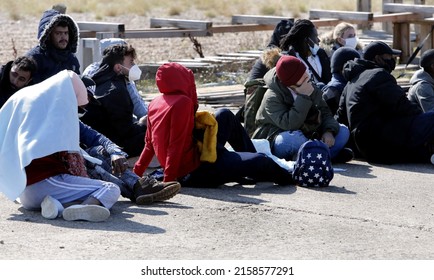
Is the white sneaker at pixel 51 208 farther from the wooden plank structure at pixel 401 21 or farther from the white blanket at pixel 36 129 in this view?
the wooden plank structure at pixel 401 21

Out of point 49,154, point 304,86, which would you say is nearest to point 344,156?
point 304,86

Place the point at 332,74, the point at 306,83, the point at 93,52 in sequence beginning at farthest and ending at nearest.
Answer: the point at 93,52, the point at 332,74, the point at 306,83

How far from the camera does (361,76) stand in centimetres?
1037

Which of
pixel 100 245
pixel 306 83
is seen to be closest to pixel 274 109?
pixel 306 83

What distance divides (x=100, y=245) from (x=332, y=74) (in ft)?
16.6

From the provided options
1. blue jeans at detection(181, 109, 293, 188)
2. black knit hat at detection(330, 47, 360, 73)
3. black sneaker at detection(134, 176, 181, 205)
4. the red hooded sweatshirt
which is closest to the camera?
black sneaker at detection(134, 176, 181, 205)

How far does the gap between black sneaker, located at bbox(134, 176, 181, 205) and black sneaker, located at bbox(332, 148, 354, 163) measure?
101 inches

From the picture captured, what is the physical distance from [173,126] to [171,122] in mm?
38

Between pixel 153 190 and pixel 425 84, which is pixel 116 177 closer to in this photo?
pixel 153 190

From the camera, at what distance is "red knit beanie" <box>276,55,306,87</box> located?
9.70 metres

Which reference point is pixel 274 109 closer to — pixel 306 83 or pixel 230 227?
pixel 306 83

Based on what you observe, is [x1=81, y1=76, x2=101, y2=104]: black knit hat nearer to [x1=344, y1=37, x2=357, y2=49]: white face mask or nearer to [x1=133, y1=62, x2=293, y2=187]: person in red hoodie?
[x1=133, y1=62, x2=293, y2=187]: person in red hoodie

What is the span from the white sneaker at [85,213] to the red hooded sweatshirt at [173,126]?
1165mm

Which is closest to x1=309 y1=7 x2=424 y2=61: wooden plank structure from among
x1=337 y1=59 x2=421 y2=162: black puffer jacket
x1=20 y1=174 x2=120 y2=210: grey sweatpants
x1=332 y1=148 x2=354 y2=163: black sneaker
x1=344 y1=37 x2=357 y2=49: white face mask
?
x1=344 y1=37 x2=357 y2=49: white face mask
